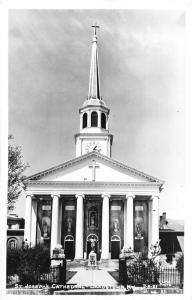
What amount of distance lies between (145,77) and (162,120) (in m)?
1.14

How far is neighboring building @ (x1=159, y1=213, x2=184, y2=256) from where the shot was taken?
12.3 meters

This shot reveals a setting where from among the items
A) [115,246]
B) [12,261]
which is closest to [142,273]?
[12,261]

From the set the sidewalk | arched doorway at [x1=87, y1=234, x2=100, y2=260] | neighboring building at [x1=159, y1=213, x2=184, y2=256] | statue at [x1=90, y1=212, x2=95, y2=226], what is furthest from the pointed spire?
arched doorway at [x1=87, y1=234, x2=100, y2=260]

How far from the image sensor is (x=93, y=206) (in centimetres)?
2028

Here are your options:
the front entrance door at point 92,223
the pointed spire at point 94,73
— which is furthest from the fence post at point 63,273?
the front entrance door at point 92,223

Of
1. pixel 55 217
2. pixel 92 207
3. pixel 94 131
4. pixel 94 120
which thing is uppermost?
pixel 94 120

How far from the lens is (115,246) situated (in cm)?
1691

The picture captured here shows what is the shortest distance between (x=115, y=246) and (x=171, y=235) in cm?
254

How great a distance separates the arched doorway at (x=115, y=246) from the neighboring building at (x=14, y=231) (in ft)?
9.08

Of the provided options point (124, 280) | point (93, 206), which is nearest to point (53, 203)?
point (93, 206)

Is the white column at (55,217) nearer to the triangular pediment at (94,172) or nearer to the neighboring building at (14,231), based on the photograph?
the triangular pediment at (94,172)

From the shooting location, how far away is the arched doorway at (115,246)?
15.0 metres

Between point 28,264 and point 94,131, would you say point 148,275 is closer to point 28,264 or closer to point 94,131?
point 28,264

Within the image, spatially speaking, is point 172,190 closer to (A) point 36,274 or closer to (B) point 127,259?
(B) point 127,259
